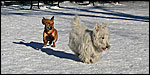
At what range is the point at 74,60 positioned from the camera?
7.98 metres

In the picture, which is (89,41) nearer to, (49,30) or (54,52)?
(54,52)

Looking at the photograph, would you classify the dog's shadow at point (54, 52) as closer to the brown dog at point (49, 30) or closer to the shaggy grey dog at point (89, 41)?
the brown dog at point (49, 30)

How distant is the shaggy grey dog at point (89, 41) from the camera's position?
6949mm

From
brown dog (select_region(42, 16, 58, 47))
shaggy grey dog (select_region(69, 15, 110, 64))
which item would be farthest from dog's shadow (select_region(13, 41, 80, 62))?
shaggy grey dog (select_region(69, 15, 110, 64))

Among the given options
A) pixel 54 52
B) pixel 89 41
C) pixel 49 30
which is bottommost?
pixel 54 52

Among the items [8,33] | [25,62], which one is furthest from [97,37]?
[8,33]

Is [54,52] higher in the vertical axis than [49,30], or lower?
lower

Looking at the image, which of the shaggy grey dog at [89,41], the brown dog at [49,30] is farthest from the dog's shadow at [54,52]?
the shaggy grey dog at [89,41]

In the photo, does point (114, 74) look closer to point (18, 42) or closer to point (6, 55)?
point (6, 55)

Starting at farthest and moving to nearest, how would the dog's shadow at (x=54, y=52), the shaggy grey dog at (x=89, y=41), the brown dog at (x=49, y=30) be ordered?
the brown dog at (x=49, y=30) → the dog's shadow at (x=54, y=52) → the shaggy grey dog at (x=89, y=41)

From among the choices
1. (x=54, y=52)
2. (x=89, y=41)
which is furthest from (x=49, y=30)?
(x=89, y=41)

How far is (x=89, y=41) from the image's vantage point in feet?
23.7

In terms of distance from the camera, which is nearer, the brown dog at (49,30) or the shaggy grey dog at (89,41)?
the shaggy grey dog at (89,41)

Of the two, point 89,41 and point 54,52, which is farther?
point 54,52
